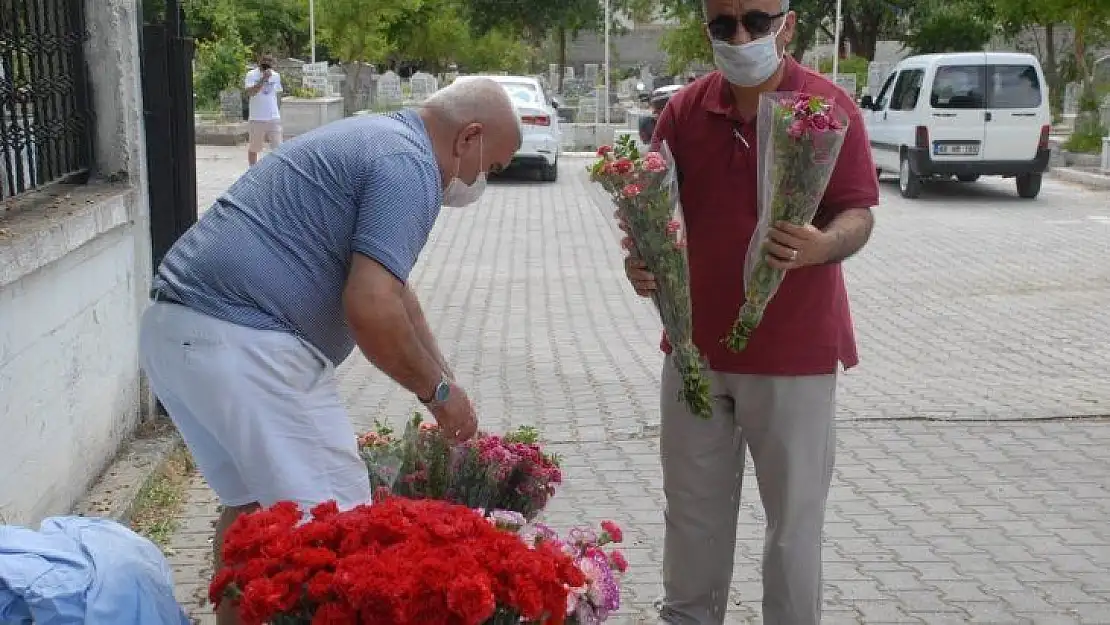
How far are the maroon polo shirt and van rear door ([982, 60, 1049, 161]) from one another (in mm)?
16385

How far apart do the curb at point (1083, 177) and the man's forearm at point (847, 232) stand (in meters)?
18.9

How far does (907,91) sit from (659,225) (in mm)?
17645

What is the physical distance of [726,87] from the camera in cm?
368

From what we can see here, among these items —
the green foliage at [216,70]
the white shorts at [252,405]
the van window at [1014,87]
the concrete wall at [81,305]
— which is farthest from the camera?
the green foliage at [216,70]

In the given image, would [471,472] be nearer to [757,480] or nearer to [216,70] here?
[757,480]

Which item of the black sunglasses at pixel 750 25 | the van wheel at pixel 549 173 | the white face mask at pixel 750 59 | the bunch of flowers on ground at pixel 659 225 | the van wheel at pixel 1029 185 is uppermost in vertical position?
the black sunglasses at pixel 750 25

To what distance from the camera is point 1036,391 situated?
8.06 metres

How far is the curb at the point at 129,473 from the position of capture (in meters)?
5.21

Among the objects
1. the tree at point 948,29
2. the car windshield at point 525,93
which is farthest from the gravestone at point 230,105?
the tree at point 948,29

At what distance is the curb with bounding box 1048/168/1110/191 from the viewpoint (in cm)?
2109

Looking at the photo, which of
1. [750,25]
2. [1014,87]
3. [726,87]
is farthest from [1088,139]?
[750,25]

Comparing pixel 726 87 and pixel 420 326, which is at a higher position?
pixel 726 87

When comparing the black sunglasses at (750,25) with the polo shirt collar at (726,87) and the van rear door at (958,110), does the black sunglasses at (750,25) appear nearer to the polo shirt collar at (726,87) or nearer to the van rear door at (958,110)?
the polo shirt collar at (726,87)

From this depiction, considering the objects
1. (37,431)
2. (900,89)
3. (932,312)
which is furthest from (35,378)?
(900,89)
